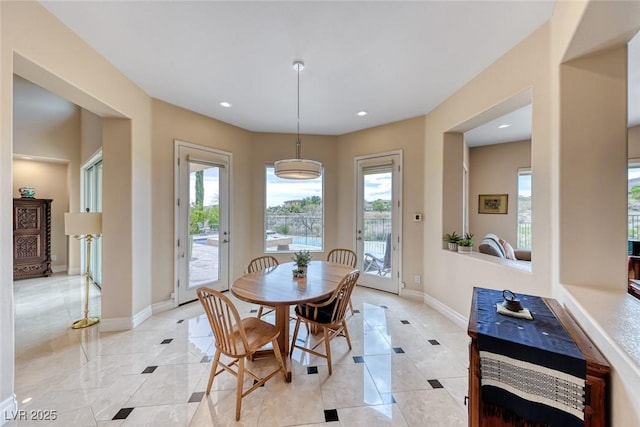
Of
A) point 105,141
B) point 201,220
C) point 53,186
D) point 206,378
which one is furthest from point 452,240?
point 53,186

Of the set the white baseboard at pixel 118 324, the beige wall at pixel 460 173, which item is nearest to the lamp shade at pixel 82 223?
the white baseboard at pixel 118 324

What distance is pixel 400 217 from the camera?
416 cm

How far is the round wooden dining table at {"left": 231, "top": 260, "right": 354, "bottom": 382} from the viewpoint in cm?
206

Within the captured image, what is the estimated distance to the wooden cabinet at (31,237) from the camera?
192 inches

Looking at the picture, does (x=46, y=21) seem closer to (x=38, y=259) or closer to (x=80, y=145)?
(x=80, y=145)

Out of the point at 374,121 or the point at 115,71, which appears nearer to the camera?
the point at 115,71

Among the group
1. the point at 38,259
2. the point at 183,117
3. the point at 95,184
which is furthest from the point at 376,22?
the point at 38,259

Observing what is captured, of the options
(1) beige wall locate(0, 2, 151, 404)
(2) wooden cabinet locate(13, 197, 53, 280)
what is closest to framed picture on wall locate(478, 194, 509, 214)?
(1) beige wall locate(0, 2, 151, 404)

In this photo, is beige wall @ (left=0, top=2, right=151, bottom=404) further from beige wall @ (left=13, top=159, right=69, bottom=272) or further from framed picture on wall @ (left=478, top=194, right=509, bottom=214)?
framed picture on wall @ (left=478, top=194, right=509, bottom=214)

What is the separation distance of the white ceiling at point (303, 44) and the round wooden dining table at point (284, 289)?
2164 millimetres

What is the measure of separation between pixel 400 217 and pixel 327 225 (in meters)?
1.37

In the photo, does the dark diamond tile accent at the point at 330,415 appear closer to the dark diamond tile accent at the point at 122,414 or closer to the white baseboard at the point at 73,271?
the dark diamond tile accent at the point at 122,414

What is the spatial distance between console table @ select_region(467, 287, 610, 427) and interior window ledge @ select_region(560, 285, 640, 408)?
2.0 inches

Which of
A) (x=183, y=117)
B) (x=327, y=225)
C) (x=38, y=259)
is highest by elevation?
(x=183, y=117)
